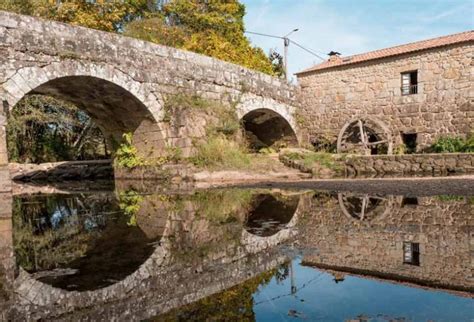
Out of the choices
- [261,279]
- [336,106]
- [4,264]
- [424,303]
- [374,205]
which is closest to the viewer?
[424,303]

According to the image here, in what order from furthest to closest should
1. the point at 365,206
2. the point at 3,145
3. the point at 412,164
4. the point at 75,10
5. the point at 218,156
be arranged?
the point at 75,10 < the point at 412,164 < the point at 218,156 < the point at 3,145 < the point at 365,206

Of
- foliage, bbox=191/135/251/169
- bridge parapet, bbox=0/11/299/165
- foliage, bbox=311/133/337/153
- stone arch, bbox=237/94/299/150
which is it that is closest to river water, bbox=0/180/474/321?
bridge parapet, bbox=0/11/299/165

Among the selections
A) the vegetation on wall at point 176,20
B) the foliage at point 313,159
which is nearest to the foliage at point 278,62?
the vegetation on wall at point 176,20

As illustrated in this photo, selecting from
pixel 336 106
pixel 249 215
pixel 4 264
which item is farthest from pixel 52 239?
pixel 336 106

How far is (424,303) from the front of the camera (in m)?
1.96

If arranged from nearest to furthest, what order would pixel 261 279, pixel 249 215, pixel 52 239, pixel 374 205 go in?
1. pixel 261 279
2. pixel 52 239
3. pixel 249 215
4. pixel 374 205

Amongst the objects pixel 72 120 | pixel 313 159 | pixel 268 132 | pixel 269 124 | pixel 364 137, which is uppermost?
pixel 72 120

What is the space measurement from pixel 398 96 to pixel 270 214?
12894 mm

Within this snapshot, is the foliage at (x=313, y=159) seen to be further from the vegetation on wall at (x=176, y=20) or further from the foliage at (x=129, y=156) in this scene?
the vegetation on wall at (x=176, y=20)

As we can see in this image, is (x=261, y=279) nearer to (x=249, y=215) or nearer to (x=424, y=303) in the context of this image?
(x=424, y=303)

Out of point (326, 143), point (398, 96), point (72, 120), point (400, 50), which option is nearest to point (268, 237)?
point (398, 96)

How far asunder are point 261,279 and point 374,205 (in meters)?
3.30

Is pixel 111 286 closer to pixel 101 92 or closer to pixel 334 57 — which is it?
pixel 101 92

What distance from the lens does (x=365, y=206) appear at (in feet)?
17.5
